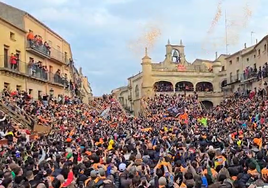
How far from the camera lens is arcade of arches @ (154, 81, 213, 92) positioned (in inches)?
2232

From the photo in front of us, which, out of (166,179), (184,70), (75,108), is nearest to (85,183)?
(166,179)

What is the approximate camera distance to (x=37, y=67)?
3500 cm

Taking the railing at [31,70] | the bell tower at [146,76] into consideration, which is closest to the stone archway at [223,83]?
the bell tower at [146,76]

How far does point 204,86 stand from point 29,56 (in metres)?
32.4

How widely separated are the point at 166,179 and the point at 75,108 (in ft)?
89.2

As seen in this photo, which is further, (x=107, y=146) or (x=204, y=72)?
(x=204, y=72)

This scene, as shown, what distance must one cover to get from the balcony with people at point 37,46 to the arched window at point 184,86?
24.7 meters

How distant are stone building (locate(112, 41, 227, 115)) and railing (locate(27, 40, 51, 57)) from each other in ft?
67.2

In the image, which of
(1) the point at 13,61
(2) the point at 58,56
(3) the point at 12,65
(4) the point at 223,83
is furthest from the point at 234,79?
(1) the point at 13,61

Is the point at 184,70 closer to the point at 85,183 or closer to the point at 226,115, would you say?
the point at 226,115

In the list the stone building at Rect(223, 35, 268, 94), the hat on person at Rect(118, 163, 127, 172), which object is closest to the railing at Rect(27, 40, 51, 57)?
the stone building at Rect(223, 35, 268, 94)

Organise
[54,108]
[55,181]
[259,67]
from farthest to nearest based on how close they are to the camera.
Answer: [259,67], [54,108], [55,181]

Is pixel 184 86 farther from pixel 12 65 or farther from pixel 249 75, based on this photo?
pixel 12 65

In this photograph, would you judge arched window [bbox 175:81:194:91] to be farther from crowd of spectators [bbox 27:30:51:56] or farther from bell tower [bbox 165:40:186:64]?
crowd of spectators [bbox 27:30:51:56]
